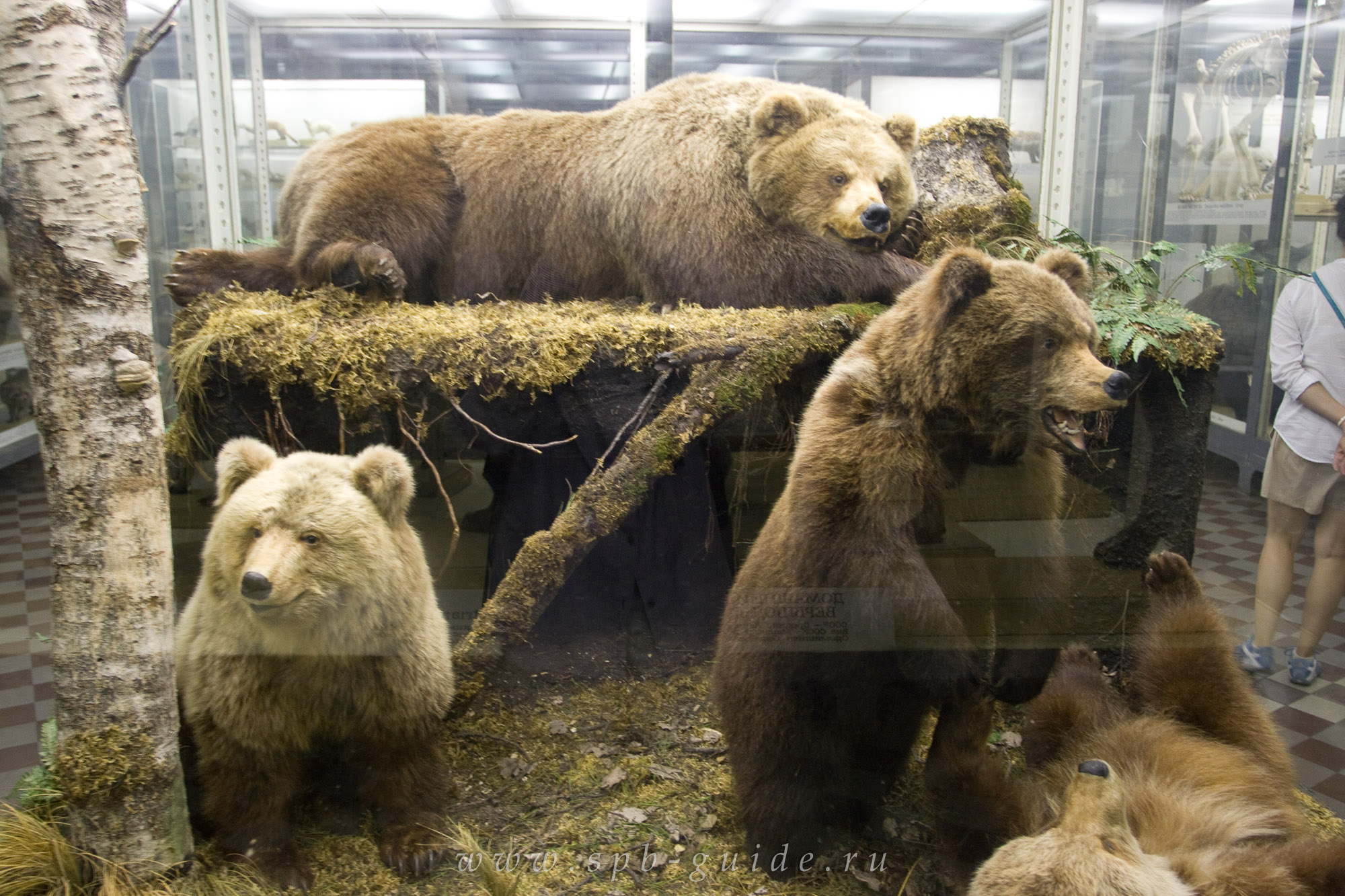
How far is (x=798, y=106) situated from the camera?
2975 mm

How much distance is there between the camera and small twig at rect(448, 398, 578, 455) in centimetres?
267

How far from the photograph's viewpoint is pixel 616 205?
11.0ft

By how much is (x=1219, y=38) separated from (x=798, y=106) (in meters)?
1.32

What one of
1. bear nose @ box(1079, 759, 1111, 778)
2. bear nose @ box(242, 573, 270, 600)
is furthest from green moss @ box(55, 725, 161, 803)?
bear nose @ box(1079, 759, 1111, 778)

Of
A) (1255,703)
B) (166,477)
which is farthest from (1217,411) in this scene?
(166,477)

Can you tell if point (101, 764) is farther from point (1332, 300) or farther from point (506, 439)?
point (1332, 300)

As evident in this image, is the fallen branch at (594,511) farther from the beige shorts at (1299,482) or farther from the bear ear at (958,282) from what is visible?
the beige shorts at (1299,482)

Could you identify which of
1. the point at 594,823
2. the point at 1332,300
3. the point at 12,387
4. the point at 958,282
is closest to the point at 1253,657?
the point at 1332,300

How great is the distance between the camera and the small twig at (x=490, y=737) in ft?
9.10

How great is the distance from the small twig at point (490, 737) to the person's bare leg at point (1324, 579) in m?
2.46

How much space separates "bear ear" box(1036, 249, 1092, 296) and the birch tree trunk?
254 centimetres

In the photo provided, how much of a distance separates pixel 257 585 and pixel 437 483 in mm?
598

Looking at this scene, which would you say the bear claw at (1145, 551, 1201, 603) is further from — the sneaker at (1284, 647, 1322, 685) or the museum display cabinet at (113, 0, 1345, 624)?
the sneaker at (1284, 647, 1322, 685)

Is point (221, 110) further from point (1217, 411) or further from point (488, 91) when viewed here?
point (1217, 411)
